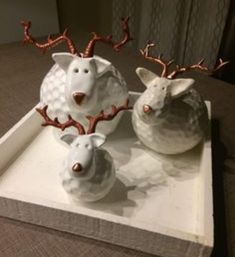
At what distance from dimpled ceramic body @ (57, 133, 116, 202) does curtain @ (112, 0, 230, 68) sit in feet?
3.40

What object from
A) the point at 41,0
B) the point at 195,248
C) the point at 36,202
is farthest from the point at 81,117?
the point at 41,0

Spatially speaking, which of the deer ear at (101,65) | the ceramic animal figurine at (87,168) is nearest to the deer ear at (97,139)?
the ceramic animal figurine at (87,168)

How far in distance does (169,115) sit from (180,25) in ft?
3.20

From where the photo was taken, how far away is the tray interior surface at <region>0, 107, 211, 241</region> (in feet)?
1.58

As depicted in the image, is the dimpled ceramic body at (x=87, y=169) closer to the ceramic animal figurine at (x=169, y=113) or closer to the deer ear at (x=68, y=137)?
the deer ear at (x=68, y=137)

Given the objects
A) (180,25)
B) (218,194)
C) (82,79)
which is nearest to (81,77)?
(82,79)

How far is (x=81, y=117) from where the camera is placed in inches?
23.2

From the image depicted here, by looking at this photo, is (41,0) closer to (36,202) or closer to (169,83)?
(169,83)

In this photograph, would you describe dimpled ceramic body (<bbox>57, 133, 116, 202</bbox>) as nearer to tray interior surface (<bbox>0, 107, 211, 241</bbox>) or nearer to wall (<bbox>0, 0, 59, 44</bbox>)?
tray interior surface (<bbox>0, 107, 211, 241</bbox>)

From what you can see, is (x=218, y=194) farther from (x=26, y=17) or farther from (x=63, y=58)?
(x=26, y=17)

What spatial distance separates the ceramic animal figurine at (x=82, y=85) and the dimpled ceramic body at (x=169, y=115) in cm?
6

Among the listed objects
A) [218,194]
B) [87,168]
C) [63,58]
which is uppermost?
[63,58]

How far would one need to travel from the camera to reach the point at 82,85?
0.51 m

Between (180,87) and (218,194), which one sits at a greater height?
(180,87)
